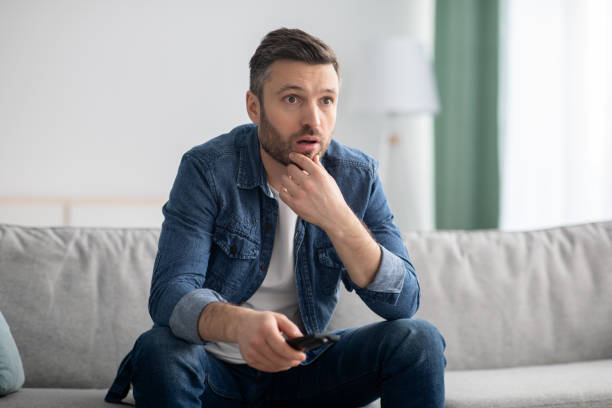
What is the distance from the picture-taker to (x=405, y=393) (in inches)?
46.0

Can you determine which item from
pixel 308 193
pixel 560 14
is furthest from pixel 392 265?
pixel 560 14

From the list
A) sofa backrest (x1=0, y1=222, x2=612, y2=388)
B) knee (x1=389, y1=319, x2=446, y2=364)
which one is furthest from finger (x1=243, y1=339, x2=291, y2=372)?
sofa backrest (x1=0, y1=222, x2=612, y2=388)

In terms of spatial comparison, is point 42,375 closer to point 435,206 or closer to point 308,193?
point 308,193

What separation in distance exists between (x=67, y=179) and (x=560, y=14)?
2434mm

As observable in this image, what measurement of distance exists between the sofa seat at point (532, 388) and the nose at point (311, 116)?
0.65 meters

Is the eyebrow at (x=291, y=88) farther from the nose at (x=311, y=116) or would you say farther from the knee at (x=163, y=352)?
the knee at (x=163, y=352)

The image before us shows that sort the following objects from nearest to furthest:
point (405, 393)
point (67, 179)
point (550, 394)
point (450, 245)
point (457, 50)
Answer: point (405, 393)
point (550, 394)
point (450, 245)
point (67, 179)
point (457, 50)

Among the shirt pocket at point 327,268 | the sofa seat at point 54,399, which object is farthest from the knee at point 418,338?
the sofa seat at point 54,399

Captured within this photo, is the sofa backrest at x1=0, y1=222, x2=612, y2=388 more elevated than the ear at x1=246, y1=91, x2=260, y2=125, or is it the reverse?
the ear at x1=246, y1=91, x2=260, y2=125

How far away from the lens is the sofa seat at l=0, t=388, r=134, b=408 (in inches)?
52.0

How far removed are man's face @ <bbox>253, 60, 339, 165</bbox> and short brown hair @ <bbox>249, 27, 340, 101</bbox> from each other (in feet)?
0.04

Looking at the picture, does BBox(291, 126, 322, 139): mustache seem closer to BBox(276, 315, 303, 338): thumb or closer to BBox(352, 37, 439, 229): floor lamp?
BBox(276, 315, 303, 338): thumb

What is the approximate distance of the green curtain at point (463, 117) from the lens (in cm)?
347

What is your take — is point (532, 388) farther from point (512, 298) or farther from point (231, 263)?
point (231, 263)
